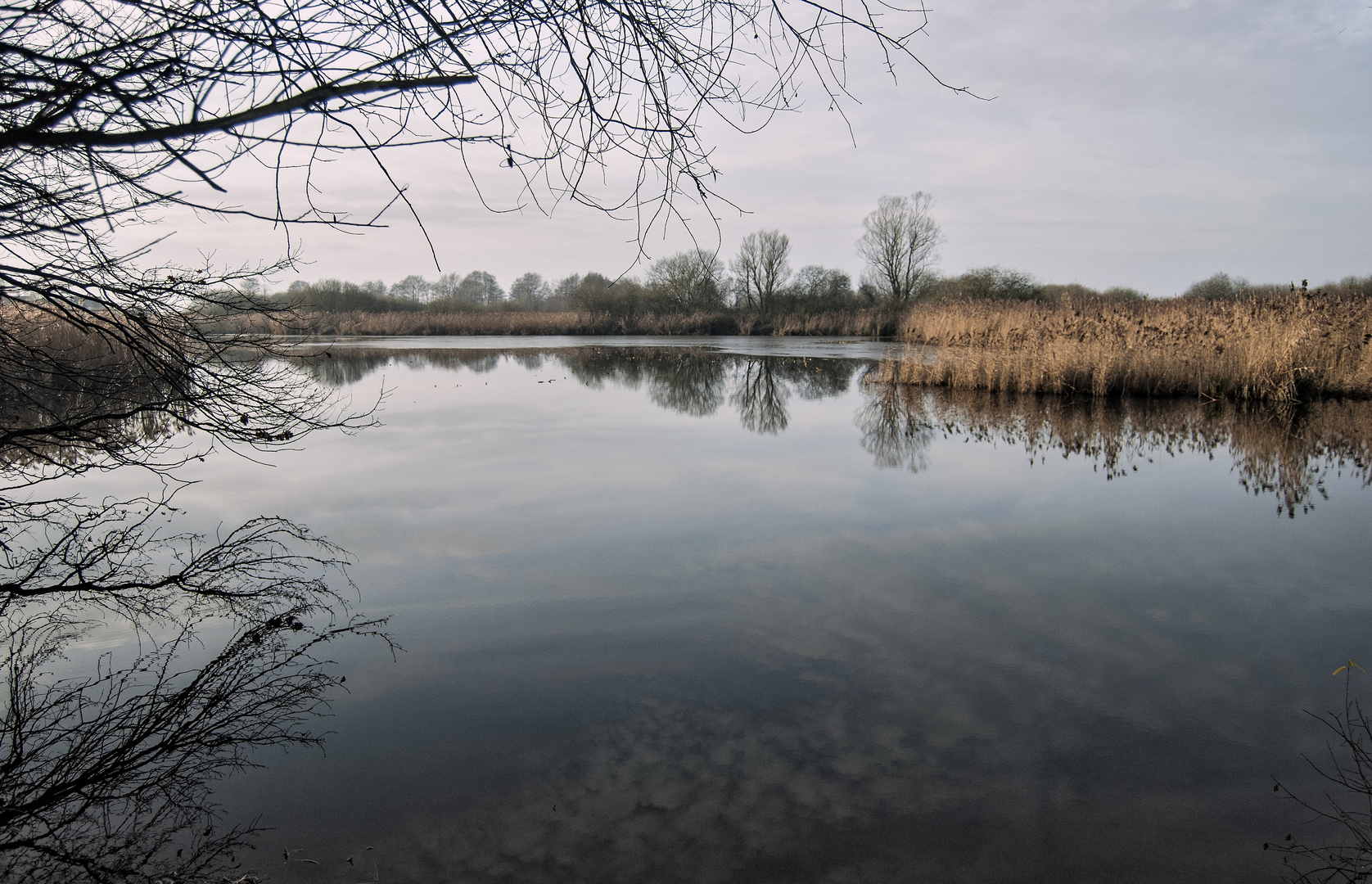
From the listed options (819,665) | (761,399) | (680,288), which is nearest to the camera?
(819,665)

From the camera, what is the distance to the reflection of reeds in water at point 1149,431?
20.0ft

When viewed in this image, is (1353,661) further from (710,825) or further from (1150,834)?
(710,825)

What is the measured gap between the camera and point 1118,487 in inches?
219

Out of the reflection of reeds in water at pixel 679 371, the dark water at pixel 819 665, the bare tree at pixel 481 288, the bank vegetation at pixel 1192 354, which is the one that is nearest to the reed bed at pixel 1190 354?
the bank vegetation at pixel 1192 354

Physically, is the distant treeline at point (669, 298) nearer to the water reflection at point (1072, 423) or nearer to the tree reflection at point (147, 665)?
the water reflection at point (1072, 423)

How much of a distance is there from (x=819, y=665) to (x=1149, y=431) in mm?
6502

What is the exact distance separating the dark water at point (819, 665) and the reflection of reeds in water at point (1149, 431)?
119 mm

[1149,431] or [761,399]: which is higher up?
[761,399]

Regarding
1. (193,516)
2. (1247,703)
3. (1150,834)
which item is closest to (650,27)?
(1150,834)

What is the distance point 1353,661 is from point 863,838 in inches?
88.9

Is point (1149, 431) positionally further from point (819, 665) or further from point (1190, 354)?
point (819, 665)

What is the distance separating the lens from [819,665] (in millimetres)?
2814

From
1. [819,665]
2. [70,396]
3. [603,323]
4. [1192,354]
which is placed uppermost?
[603,323]

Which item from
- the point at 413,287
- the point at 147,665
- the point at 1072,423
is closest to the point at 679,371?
the point at 1072,423
